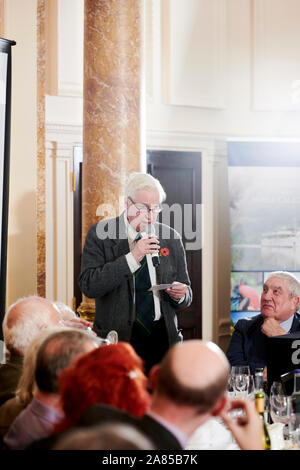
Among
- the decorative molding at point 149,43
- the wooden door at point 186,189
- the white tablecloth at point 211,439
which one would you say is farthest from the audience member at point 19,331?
the decorative molding at point 149,43

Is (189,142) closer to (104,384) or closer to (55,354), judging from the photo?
(55,354)

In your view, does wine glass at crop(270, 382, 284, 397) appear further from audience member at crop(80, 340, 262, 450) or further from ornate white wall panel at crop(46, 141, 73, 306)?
ornate white wall panel at crop(46, 141, 73, 306)

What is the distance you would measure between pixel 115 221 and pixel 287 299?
1043mm

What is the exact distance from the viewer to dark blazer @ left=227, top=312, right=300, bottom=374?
336 cm

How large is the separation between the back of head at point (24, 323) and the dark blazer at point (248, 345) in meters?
1.27

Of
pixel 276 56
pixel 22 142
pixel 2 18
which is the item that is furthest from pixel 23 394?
pixel 276 56

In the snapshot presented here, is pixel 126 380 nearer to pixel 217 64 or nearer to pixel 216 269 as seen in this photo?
pixel 216 269

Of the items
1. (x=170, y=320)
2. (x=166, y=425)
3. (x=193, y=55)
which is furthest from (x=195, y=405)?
(x=193, y=55)

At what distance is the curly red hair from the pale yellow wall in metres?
3.58

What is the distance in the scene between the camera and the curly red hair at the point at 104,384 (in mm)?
1432

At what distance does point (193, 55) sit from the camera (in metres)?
5.67

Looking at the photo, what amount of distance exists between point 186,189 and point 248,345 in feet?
8.00

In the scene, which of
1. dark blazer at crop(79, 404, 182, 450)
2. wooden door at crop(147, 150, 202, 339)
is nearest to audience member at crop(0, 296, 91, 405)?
dark blazer at crop(79, 404, 182, 450)

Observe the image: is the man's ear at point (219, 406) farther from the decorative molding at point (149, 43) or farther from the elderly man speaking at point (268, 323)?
the decorative molding at point (149, 43)
